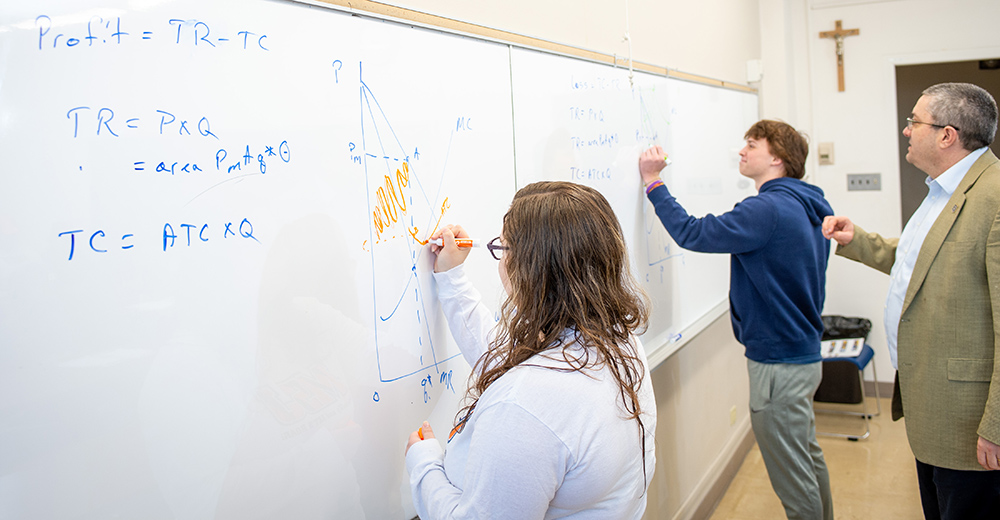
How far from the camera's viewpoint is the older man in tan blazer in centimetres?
171

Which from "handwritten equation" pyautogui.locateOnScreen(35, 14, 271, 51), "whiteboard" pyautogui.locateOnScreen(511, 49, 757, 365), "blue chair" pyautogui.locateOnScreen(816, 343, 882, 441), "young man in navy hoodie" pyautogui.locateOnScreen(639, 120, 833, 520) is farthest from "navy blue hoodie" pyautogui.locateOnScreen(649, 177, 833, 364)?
"blue chair" pyautogui.locateOnScreen(816, 343, 882, 441)

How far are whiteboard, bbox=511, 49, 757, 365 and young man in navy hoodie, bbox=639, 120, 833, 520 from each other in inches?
5.5

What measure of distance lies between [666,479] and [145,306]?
2.08m

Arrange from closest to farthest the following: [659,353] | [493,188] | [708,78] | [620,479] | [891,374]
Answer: [620,479] → [493,188] → [659,353] → [708,78] → [891,374]

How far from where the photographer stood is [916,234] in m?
1.93

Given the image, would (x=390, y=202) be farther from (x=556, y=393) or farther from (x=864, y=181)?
(x=864, y=181)

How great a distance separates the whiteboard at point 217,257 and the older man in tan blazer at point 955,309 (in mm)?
1331

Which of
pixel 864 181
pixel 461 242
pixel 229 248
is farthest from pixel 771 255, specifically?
pixel 864 181

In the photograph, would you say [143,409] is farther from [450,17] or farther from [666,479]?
[666,479]

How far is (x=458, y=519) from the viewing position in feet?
3.06

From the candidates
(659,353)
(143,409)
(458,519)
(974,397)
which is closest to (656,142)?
(659,353)

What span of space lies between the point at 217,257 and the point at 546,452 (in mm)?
533

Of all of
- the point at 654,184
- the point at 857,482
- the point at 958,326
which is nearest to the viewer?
the point at 958,326

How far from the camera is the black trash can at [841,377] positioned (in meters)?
4.04
